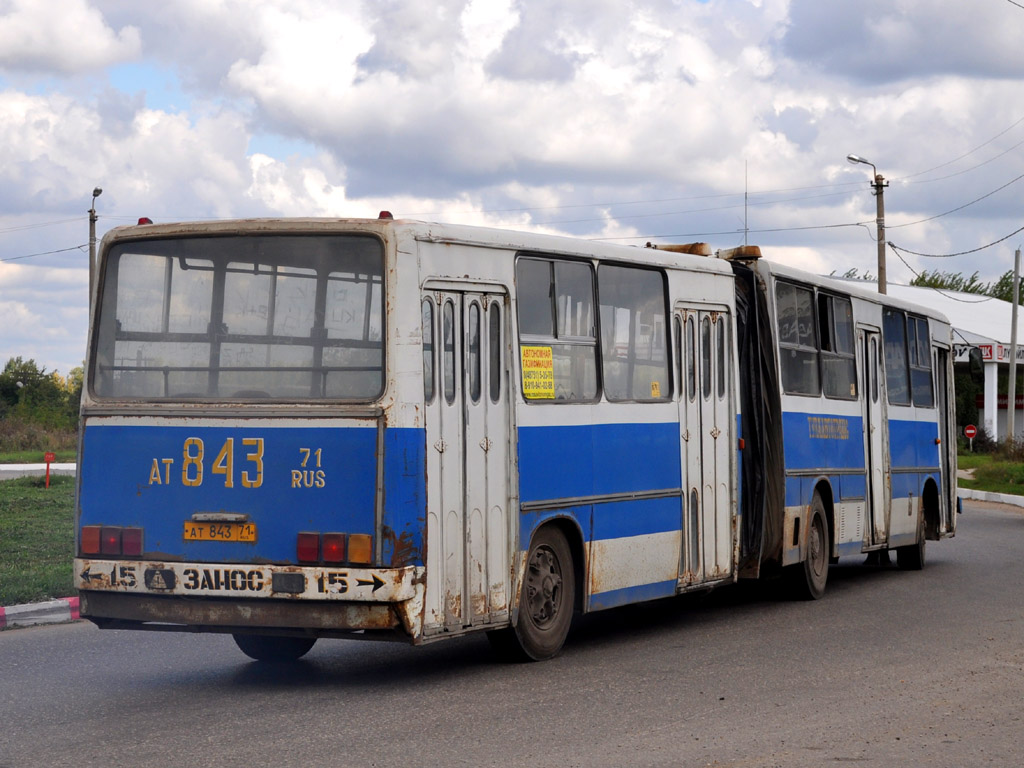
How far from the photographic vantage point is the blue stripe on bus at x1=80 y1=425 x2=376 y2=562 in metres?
8.21

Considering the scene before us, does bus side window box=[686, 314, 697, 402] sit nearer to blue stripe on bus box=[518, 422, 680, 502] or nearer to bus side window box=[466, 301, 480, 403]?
blue stripe on bus box=[518, 422, 680, 502]

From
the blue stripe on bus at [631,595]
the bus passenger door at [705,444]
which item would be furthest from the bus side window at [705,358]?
the blue stripe on bus at [631,595]

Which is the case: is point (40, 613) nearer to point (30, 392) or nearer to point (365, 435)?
point (365, 435)

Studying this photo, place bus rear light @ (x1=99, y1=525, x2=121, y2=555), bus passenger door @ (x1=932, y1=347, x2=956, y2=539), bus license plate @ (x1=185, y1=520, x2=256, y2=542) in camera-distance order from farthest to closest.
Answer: bus passenger door @ (x1=932, y1=347, x2=956, y2=539) → bus rear light @ (x1=99, y1=525, x2=121, y2=555) → bus license plate @ (x1=185, y1=520, x2=256, y2=542)

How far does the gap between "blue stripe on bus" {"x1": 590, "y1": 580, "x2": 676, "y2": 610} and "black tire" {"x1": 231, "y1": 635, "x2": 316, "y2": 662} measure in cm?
204

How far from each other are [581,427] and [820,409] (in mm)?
4853

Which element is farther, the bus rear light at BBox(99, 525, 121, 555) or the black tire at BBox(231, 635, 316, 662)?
the black tire at BBox(231, 635, 316, 662)

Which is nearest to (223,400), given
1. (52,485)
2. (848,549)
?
(848,549)

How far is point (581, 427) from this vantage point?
998 centimetres

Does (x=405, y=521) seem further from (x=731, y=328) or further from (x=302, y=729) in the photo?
(x=731, y=328)

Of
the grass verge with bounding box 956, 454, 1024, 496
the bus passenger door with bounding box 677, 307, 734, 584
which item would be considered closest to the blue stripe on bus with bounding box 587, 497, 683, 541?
the bus passenger door with bounding box 677, 307, 734, 584

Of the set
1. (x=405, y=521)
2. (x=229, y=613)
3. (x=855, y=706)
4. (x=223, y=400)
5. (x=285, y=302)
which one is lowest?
(x=855, y=706)

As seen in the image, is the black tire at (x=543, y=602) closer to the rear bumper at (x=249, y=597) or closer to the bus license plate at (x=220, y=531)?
the rear bumper at (x=249, y=597)

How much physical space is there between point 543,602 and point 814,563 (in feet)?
16.8
